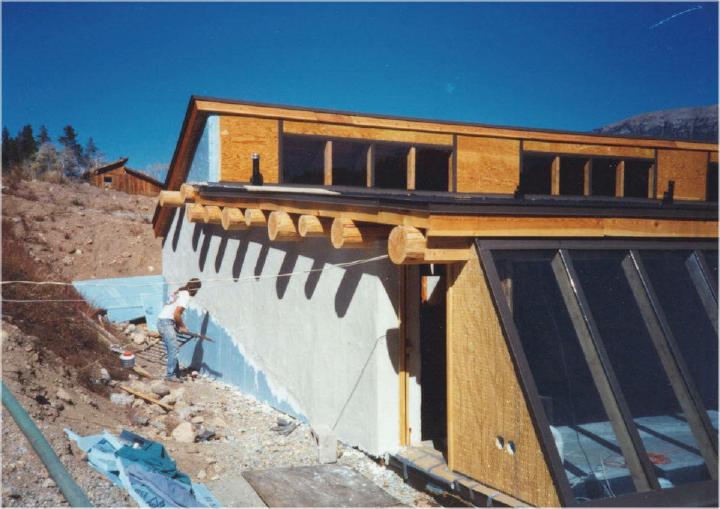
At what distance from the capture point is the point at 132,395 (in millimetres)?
8555

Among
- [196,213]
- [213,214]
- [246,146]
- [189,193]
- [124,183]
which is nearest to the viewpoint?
[213,214]

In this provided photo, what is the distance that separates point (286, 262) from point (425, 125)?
5636mm

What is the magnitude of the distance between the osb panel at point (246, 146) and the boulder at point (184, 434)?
17.5 feet

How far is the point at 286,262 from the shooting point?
27.5ft

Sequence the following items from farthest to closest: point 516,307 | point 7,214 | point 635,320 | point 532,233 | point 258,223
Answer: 1. point 7,214
2. point 258,223
3. point 516,307
4. point 635,320
5. point 532,233

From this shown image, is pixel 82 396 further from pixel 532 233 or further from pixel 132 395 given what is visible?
pixel 532 233

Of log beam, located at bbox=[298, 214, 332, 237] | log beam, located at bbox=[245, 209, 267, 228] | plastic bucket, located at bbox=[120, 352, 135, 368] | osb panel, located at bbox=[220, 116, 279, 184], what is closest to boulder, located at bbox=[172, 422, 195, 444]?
log beam, located at bbox=[245, 209, 267, 228]

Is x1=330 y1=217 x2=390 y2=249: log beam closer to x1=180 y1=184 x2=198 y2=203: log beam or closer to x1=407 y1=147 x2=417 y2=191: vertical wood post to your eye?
x1=180 y1=184 x2=198 y2=203: log beam

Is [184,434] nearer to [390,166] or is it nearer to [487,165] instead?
[390,166]

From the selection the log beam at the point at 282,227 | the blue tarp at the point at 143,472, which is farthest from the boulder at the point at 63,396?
the log beam at the point at 282,227

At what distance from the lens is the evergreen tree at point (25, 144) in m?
36.8

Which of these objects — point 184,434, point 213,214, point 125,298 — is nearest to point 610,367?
point 184,434

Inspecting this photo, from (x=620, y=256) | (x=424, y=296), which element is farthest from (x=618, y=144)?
(x=620, y=256)

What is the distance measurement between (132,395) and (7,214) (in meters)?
14.7
